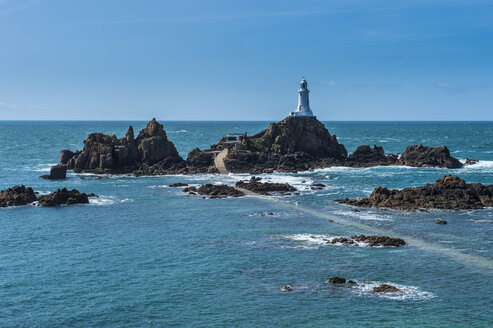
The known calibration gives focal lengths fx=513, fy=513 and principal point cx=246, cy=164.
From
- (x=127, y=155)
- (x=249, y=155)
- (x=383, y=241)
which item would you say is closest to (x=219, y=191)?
(x=249, y=155)

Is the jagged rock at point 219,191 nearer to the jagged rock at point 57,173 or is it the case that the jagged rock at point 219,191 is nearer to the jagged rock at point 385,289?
the jagged rock at point 57,173

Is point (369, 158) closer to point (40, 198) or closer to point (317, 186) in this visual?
point (317, 186)

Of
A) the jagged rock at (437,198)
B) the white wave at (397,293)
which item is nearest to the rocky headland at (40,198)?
the jagged rock at (437,198)

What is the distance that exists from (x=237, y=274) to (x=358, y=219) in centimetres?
2593

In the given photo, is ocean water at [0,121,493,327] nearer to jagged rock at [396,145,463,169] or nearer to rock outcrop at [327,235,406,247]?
rock outcrop at [327,235,406,247]

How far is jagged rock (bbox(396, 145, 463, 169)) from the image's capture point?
116m

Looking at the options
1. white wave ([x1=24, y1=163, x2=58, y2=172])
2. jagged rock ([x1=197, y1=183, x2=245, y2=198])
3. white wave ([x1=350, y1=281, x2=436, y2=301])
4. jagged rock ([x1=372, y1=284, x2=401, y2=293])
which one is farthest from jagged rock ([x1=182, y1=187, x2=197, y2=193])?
jagged rock ([x1=372, y1=284, x2=401, y2=293])

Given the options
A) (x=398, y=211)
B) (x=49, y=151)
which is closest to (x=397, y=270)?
(x=398, y=211)

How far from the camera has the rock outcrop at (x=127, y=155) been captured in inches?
4395

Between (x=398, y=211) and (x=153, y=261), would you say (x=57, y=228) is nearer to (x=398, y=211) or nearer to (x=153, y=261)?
(x=153, y=261)

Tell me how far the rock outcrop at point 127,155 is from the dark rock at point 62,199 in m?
34.1

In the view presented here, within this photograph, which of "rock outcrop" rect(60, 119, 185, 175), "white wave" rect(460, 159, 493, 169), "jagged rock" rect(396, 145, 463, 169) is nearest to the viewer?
"rock outcrop" rect(60, 119, 185, 175)

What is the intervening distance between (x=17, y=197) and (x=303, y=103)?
7870 centimetres

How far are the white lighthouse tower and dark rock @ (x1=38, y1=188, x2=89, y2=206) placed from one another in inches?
2704
